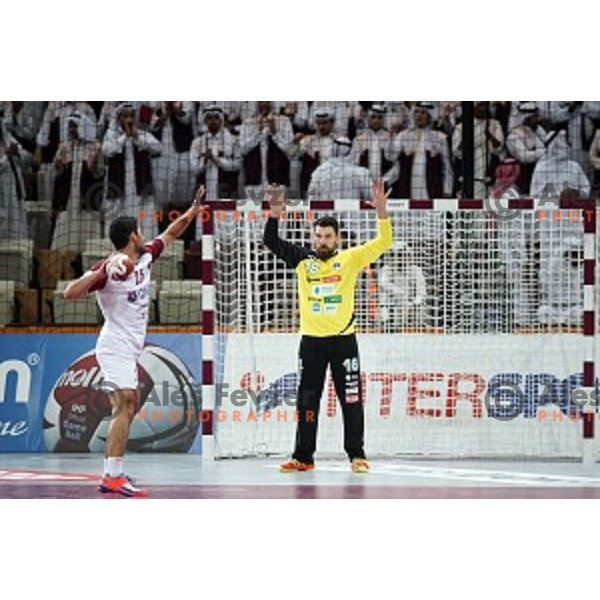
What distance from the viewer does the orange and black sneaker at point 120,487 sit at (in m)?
10.1

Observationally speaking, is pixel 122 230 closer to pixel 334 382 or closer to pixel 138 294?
pixel 138 294

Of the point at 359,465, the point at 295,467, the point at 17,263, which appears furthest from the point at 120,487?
the point at 17,263

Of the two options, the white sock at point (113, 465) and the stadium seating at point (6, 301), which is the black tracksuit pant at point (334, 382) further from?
the stadium seating at point (6, 301)

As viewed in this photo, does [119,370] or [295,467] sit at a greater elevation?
[119,370]

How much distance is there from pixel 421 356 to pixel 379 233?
241 cm

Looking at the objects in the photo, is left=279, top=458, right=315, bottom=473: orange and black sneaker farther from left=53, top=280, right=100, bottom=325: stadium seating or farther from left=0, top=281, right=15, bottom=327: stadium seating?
left=0, top=281, right=15, bottom=327: stadium seating

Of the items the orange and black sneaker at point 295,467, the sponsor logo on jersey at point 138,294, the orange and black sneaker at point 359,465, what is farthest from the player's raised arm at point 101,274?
the orange and black sneaker at point 359,465

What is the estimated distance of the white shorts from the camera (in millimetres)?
10000

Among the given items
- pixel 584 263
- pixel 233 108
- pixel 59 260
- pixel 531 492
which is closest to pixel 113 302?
pixel 531 492

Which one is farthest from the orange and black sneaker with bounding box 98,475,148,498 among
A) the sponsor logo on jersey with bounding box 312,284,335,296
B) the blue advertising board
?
the blue advertising board

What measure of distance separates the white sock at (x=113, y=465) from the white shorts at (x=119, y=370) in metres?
0.50

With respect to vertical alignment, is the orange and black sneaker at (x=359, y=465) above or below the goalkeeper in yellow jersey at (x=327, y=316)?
below

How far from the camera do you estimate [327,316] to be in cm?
1155

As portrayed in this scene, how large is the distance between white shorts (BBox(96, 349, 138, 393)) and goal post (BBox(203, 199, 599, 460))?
124 inches
